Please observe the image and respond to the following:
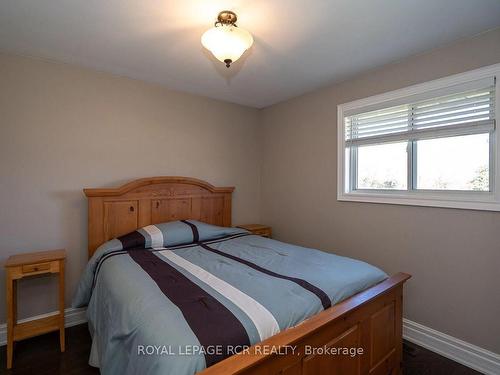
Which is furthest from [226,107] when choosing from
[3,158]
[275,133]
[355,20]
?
[3,158]

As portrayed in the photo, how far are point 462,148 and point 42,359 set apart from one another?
11.7 ft

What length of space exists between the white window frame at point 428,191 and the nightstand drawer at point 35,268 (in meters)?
2.66

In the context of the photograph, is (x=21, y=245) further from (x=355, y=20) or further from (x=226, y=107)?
(x=355, y=20)

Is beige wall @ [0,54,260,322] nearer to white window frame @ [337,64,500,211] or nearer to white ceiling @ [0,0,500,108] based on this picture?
white ceiling @ [0,0,500,108]

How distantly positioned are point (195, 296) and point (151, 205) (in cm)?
164

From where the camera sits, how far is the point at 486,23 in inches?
69.1

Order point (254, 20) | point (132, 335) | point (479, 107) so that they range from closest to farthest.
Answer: point (132, 335)
point (254, 20)
point (479, 107)

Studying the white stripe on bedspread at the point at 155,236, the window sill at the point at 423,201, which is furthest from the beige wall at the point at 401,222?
the white stripe on bedspread at the point at 155,236

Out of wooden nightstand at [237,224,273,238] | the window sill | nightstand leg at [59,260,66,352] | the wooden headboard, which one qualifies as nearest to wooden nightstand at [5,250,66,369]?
nightstand leg at [59,260,66,352]

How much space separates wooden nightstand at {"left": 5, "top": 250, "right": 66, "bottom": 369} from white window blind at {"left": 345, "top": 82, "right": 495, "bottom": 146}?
285 centimetres

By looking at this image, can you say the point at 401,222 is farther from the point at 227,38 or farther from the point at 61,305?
the point at 61,305

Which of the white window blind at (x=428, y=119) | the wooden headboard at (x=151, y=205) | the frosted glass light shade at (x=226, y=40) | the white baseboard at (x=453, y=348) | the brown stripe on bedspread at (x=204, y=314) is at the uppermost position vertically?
the frosted glass light shade at (x=226, y=40)

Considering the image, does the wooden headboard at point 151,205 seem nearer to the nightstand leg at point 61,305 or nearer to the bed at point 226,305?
the bed at point 226,305

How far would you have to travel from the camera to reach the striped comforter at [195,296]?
3.38 feet
